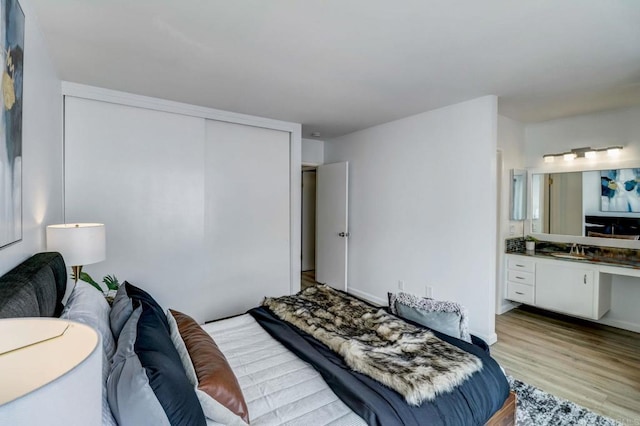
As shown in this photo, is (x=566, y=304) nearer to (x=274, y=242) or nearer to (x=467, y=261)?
(x=467, y=261)

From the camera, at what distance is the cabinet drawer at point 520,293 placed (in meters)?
3.74

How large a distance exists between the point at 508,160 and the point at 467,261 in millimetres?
1673

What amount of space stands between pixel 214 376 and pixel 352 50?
6.98 feet

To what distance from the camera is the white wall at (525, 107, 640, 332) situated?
338cm

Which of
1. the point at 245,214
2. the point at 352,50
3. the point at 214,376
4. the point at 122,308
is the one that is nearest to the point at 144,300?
the point at 122,308

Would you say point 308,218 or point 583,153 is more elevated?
point 583,153

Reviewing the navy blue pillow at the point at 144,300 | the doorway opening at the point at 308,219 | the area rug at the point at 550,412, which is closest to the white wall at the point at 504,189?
the area rug at the point at 550,412

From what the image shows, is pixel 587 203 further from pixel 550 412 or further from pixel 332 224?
pixel 332 224

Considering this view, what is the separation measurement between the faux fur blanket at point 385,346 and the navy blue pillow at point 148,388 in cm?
81

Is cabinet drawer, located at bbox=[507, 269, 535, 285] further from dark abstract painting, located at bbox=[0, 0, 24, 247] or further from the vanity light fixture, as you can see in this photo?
dark abstract painting, located at bbox=[0, 0, 24, 247]

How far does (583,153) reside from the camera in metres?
3.73

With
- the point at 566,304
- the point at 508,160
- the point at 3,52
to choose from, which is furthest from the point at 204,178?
the point at 566,304

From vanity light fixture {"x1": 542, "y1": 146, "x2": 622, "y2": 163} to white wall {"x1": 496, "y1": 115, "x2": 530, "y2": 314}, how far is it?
0.41 meters

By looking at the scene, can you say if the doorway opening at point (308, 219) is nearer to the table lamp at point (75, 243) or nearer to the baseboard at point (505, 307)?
the baseboard at point (505, 307)
